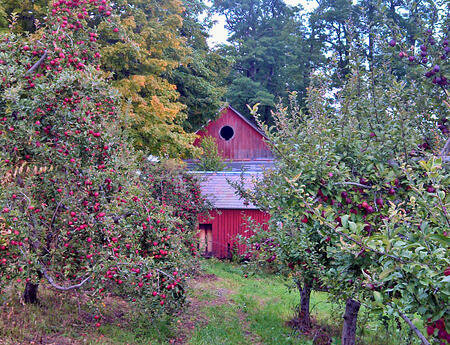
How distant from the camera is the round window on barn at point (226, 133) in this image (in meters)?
26.3

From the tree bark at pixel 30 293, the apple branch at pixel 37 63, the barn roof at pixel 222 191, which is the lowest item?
the tree bark at pixel 30 293

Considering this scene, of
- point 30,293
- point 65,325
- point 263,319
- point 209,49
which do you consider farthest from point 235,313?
point 209,49

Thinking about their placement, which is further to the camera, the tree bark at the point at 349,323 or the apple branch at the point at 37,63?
the tree bark at the point at 349,323

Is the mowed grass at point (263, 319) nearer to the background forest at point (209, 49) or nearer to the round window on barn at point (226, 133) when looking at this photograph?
the background forest at point (209, 49)

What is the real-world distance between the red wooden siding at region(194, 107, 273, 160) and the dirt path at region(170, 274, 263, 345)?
14543mm

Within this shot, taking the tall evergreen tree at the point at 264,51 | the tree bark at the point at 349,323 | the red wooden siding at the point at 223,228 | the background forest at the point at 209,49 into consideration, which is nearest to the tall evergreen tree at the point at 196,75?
the background forest at the point at 209,49

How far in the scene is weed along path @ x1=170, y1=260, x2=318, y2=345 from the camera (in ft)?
23.6

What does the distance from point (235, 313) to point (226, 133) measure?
18.7 m

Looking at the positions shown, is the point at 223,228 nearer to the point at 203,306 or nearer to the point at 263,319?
the point at 203,306

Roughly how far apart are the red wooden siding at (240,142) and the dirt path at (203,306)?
1454 centimetres

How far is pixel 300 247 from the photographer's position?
4.71 m

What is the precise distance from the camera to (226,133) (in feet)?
87.1

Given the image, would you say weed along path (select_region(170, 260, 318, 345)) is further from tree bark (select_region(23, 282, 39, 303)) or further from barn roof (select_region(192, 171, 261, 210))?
barn roof (select_region(192, 171, 261, 210))

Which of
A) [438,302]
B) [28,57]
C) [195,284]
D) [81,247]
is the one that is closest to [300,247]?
[438,302]
